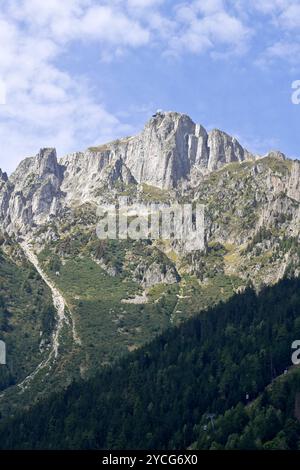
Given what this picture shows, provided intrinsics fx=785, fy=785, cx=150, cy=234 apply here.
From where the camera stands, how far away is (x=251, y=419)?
188 meters
